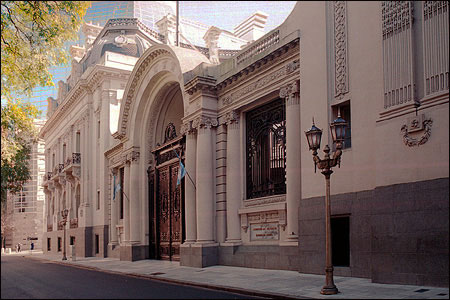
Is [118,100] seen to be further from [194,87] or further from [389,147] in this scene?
[389,147]

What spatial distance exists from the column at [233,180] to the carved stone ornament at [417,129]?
9.51 meters

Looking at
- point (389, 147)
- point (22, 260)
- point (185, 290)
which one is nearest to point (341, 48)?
point (389, 147)

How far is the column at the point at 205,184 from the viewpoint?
69.2 ft

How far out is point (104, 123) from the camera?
1433 inches

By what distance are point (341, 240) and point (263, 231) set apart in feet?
15.5

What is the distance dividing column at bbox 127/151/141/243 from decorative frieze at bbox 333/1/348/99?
16709 millimetres

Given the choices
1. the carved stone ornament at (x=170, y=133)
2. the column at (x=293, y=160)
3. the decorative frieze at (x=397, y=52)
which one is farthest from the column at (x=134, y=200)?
the decorative frieze at (x=397, y=52)

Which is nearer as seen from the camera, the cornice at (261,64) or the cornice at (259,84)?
the cornice at (261,64)

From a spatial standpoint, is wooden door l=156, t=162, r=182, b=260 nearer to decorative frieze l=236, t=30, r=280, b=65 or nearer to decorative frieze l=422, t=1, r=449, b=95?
decorative frieze l=236, t=30, r=280, b=65

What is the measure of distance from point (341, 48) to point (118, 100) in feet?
80.7

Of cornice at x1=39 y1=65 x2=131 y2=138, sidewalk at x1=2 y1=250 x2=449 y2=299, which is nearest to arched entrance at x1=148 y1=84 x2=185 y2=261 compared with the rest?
sidewalk at x1=2 y1=250 x2=449 y2=299

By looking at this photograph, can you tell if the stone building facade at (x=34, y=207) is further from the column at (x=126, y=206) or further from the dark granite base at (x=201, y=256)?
the dark granite base at (x=201, y=256)

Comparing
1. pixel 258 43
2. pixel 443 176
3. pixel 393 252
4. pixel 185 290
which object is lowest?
pixel 185 290

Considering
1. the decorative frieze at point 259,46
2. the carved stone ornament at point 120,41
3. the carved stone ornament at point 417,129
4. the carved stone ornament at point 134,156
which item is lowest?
the carved stone ornament at point 417,129
